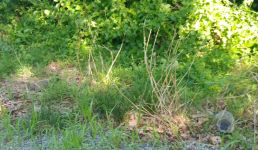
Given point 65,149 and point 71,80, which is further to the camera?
point 71,80

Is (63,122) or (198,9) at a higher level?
(198,9)

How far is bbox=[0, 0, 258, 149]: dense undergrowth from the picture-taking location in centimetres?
417

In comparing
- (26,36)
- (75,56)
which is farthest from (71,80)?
(26,36)

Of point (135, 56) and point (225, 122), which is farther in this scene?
point (135, 56)

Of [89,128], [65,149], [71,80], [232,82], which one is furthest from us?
[71,80]

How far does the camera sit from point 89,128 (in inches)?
157

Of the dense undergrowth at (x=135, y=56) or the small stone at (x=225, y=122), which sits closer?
the small stone at (x=225, y=122)

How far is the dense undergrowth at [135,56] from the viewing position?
4.17 m

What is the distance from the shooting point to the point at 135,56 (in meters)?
5.63

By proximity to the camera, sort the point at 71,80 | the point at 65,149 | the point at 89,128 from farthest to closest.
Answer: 1. the point at 71,80
2. the point at 89,128
3. the point at 65,149

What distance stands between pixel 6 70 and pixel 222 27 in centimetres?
268

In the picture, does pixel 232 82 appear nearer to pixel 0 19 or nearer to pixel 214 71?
pixel 214 71

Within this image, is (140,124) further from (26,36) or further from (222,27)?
(26,36)

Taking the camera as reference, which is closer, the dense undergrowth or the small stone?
the small stone
